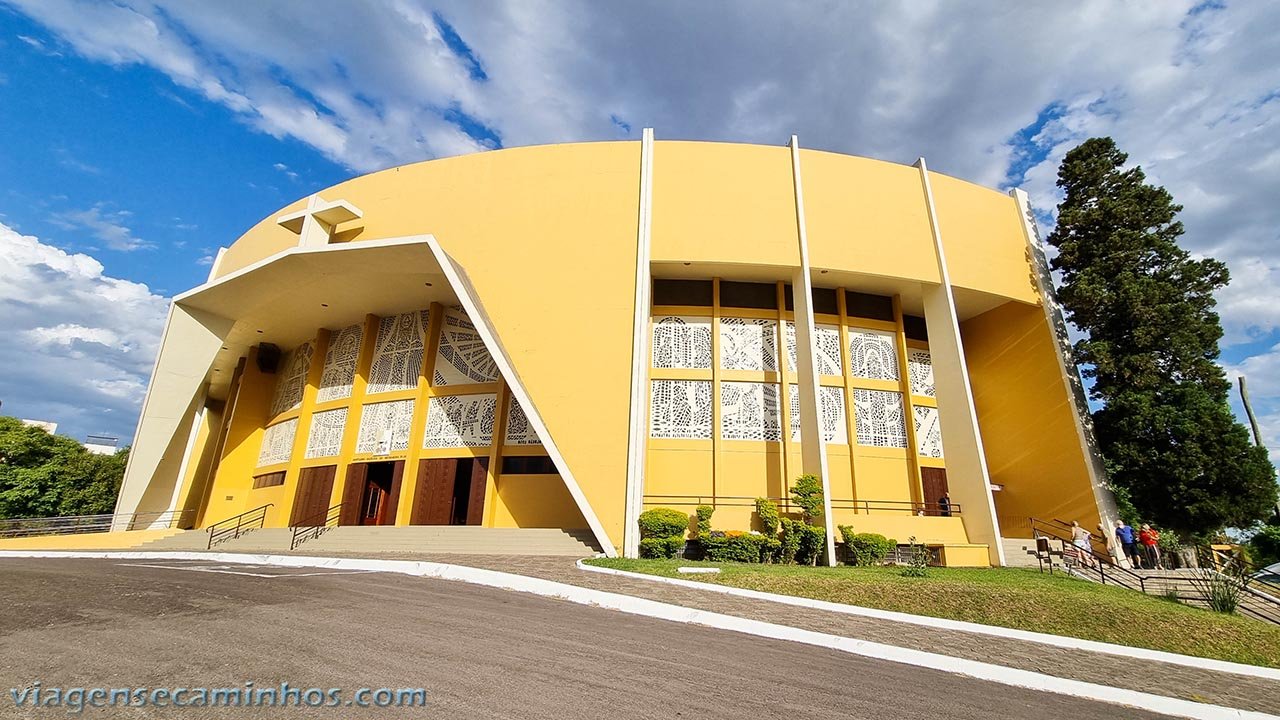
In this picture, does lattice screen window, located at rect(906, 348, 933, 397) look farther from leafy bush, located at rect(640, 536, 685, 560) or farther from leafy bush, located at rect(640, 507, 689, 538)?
leafy bush, located at rect(640, 536, 685, 560)

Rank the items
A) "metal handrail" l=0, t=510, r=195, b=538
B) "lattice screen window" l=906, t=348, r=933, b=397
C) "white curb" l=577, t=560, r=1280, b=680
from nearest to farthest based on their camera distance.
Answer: "white curb" l=577, t=560, r=1280, b=680, "lattice screen window" l=906, t=348, r=933, b=397, "metal handrail" l=0, t=510, r=195, b=538

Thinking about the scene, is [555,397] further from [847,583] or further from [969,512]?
[969,512]

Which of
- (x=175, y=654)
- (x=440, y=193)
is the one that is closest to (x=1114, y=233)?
(x=440, y=193)

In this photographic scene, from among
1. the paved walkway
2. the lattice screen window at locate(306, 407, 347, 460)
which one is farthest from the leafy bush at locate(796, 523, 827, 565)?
the lattice screen window at locate(306, 407, 347, 460)

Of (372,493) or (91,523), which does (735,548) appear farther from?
(91,523)

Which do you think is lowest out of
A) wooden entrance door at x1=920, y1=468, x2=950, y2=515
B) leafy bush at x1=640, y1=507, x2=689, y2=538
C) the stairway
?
the stairway

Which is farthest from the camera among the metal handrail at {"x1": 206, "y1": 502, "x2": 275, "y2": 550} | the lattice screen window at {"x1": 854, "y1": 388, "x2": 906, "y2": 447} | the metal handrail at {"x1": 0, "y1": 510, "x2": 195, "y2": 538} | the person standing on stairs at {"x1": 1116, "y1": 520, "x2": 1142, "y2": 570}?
the metal handrail at {"x1": 0, "y1": 510, "x2": 195, "y2": 538}

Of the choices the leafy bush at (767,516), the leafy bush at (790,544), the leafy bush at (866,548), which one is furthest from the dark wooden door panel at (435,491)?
the leafy bush at (866,548)

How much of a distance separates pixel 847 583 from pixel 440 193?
15.2 metres

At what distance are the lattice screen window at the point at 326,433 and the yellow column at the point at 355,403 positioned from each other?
414 millimetres

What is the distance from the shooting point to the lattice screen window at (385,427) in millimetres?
18141

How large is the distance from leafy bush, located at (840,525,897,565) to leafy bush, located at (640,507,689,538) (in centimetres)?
388

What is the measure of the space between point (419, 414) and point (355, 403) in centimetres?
277

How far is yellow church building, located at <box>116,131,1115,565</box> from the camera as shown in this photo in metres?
14.5
